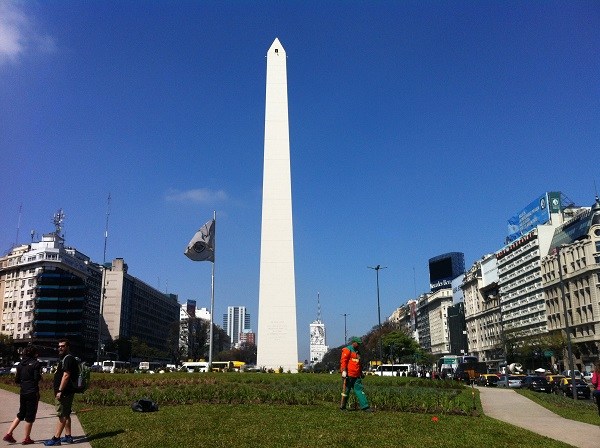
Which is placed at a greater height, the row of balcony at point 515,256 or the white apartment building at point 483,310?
the row of balcony at point 515,256

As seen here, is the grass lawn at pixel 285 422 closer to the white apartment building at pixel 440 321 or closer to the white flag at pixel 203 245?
the white flag at pixel 203 245

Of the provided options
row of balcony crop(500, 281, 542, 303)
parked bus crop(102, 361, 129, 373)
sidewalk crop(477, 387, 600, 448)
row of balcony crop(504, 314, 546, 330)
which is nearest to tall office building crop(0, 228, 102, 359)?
parked bus crop(102, 361, 129, 373)

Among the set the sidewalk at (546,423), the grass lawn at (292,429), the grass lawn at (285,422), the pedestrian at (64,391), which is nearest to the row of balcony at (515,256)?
the sidewalk at (546,423)

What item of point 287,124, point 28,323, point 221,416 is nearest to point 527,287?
point 287,124

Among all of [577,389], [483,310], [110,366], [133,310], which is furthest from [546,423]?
[133,310]

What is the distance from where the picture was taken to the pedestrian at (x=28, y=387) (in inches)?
384

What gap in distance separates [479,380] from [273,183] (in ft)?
79.4

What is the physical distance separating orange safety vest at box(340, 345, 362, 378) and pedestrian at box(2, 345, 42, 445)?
639 cm

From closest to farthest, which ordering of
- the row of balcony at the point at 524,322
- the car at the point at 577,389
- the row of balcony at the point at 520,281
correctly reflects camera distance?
1. the car at the point at 577,389
2. the row of balcony at the point at 524,322
3. the row of balcony at the point at 520,281

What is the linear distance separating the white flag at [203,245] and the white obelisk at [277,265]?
3502 millimetres

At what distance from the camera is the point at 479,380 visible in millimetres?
47438

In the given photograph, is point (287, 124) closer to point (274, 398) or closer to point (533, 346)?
point (274, 398)

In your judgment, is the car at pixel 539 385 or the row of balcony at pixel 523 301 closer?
the car at pixel 539 385

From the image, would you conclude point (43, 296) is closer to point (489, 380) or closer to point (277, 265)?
point (277, 265)
